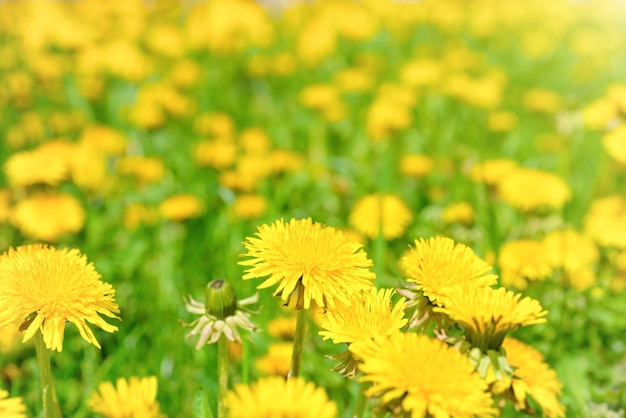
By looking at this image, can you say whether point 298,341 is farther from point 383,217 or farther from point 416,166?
point 416,166

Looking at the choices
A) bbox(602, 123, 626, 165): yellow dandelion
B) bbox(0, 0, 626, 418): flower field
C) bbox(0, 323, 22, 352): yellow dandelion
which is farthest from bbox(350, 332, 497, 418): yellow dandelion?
bbox(602, 123, 626, 165): yellow dandelion

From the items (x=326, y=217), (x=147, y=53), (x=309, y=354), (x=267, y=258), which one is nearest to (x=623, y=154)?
(x=326, y=217)

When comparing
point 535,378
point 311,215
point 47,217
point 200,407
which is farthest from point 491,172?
point 200,407

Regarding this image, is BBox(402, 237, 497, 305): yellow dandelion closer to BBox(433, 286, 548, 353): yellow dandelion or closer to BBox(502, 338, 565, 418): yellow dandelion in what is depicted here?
BBox(433, 286, 548, 353): yellow dandelion

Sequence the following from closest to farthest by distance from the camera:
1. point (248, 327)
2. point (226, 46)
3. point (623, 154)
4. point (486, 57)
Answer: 1. point (248, 327)
2. point (623, 154)
3. point (226, 46)
4. point (486, 57)

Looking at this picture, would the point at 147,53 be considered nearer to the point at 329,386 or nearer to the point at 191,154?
the point at 191,154

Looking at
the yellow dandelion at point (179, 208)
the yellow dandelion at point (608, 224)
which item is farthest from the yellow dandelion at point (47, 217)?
the yellow dandelion at point (608, 224)
